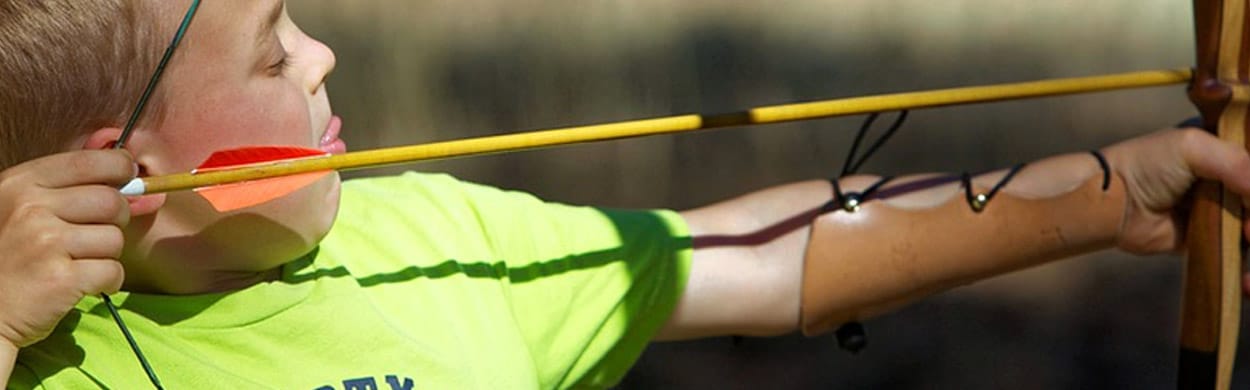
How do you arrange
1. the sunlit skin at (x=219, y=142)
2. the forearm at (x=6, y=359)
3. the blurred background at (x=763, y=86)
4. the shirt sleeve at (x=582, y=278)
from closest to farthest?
the forearm at (x=6, y=359) < the sunlit skin at (x=219, y=142) < the shirt sleeve at (x=582, y=278) < the blurred background at (x=763, y=86)

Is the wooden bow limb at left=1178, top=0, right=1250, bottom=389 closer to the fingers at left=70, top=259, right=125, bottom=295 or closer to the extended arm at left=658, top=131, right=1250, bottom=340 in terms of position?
the extended arm at left=658, top=131, right=1250, bottom=340

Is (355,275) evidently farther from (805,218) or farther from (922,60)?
(922,60)

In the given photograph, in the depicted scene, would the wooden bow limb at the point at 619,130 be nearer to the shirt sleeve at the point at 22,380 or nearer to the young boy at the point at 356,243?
the young boy at the point at 356,243

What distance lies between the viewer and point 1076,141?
3.05 metres

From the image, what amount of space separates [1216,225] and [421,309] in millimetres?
679

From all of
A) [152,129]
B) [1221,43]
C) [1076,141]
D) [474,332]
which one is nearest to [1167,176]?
[1221,43]

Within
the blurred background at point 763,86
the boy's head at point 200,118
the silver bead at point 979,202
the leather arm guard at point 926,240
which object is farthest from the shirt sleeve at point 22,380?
the blurred background at point 763,86

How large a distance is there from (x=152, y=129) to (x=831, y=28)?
218cm

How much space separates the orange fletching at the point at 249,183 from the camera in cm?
117

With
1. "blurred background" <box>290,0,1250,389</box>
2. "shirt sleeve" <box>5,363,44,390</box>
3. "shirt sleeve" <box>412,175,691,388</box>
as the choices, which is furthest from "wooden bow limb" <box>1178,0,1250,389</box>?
"blurred background" <box>290,0,1250,389</box>

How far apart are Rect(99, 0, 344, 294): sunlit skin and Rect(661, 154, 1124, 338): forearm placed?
373mm

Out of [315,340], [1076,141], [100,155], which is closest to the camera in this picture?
[100,155]

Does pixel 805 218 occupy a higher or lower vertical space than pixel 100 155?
lower

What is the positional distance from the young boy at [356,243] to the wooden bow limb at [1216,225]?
0.03 metres
